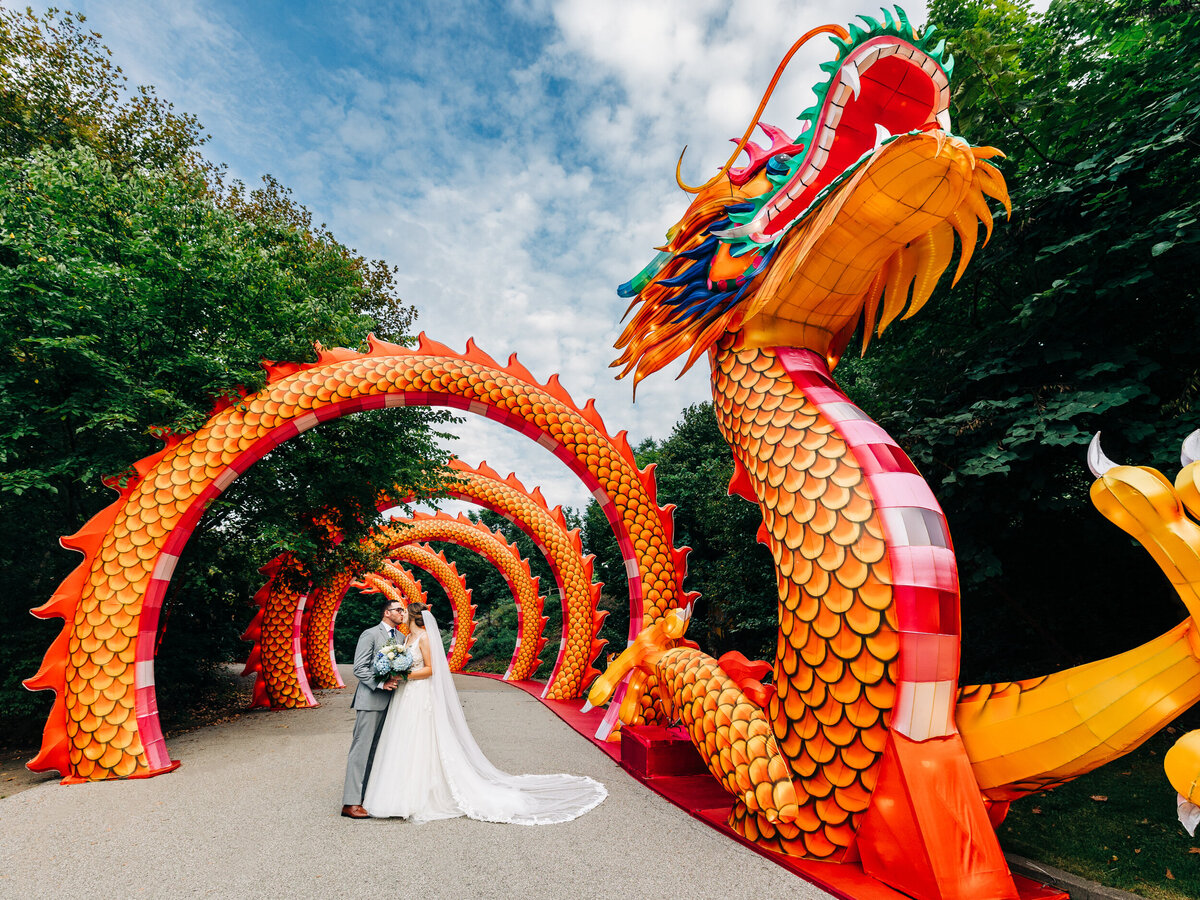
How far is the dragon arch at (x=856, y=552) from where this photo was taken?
2.23 meters

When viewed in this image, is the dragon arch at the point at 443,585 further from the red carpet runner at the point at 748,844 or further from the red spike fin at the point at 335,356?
the red spike fin at the point at 335,356

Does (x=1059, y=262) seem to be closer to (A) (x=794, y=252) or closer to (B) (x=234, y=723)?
(A) (x=794, y=252)

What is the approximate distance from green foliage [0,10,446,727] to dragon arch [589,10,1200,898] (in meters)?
4.46

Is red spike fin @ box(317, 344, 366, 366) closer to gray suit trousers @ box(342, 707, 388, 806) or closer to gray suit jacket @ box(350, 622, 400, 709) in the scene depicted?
gray suit jacket @ box(350, 622, 400, 709)

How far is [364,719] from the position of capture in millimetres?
3650

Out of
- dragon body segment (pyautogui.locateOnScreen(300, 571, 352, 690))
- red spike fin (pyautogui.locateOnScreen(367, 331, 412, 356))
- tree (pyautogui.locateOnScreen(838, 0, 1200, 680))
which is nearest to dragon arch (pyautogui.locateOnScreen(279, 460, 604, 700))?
dragon body segment (pyautogui.locateOnScreen(300, 571, 352, 690))

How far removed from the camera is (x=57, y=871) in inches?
111

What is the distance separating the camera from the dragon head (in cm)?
271

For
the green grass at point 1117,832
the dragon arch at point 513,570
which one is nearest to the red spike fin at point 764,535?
the green grass at point 1117,832

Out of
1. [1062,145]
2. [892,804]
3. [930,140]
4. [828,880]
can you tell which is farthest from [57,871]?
[1062,145]

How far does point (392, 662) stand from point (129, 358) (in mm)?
4139

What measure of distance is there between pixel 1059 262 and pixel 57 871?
7.87 meters

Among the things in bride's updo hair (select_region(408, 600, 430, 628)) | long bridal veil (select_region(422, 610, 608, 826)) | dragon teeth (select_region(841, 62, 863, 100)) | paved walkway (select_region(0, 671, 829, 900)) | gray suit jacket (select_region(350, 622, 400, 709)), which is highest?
dragon teeth (select_region(841, 62, 863, 100))

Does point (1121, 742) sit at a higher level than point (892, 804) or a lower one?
higher
